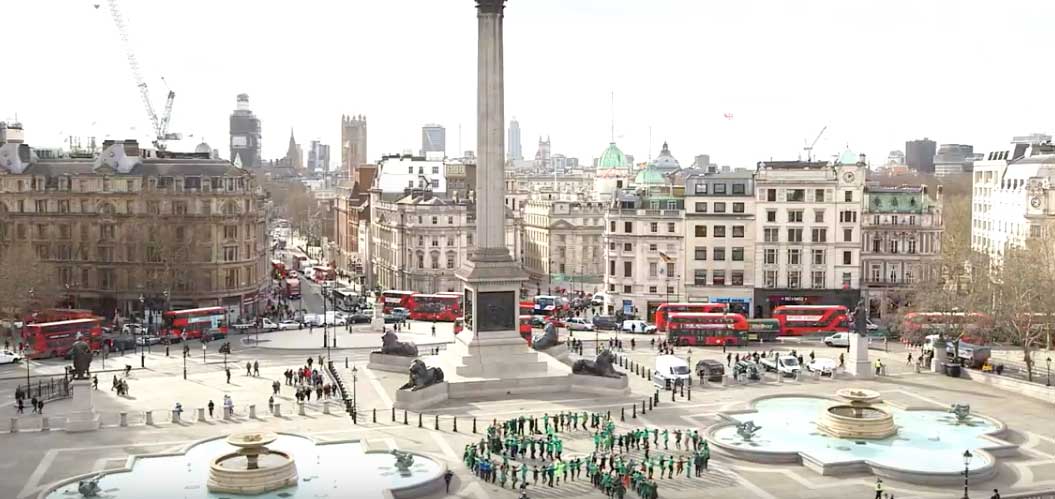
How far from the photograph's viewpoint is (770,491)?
4231 centimetres

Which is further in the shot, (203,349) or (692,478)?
(203,349)

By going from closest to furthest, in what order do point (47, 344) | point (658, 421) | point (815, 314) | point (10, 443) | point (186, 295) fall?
point (10, 443), point (658, 421), point (47, 344), point (815, 314), point (186, 295)

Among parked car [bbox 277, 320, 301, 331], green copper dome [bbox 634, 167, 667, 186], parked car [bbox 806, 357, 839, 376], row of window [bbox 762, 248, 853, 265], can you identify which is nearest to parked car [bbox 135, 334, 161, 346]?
parked car [bbox 277, 320, 301, 331]

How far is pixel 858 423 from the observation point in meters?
50.3

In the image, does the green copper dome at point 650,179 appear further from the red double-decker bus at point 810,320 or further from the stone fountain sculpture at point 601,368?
the stone fountain sculpture at point 601,368

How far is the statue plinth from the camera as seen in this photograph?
5253cm

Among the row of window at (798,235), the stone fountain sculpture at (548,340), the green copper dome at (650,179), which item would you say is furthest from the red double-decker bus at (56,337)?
the green copper dome at (650,179)

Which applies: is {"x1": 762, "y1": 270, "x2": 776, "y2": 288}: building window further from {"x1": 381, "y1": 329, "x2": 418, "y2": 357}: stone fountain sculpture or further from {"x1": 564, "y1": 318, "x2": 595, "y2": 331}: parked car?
{"x1": 381, "y1": 329, "x2": 418, "y2": 357}: stone fountain sculpture

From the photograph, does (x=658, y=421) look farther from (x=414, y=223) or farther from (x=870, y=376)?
(x=414, y=223)

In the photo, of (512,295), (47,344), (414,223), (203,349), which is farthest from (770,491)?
(414,223)

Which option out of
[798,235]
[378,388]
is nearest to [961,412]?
[378,388]

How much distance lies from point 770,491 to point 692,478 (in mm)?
3303

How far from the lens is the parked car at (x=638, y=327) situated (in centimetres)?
9044

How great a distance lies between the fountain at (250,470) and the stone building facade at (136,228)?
52760mm
